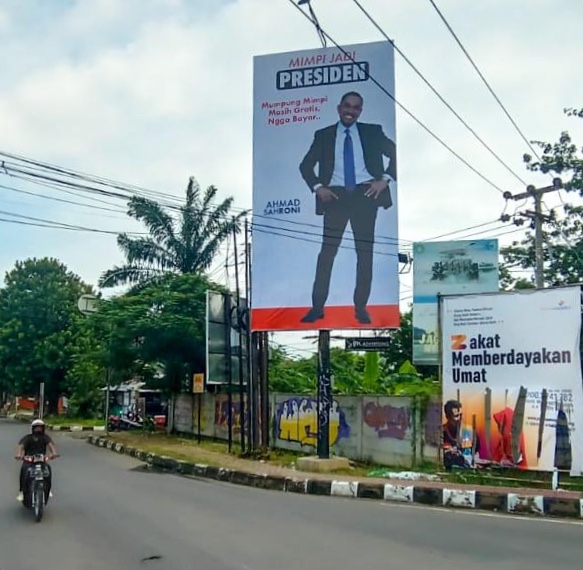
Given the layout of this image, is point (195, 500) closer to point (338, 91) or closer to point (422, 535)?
point (422, 535)

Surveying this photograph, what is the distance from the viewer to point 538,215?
22.0m

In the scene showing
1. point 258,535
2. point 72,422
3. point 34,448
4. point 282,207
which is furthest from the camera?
point 72,422

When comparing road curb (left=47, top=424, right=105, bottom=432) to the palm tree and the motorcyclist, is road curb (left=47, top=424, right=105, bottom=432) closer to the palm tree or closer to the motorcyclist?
the palm tree

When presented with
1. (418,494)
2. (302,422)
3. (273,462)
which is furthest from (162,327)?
(418,494)

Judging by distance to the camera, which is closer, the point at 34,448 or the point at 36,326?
the point at 34,448

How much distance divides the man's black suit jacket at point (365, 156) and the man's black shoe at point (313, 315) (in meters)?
2.21

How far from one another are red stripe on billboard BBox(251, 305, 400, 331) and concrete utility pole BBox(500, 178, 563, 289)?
6.94 metres

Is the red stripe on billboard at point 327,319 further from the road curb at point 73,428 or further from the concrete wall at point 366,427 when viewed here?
the road curb at point 73,428

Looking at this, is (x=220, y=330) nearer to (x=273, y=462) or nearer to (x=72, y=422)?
(x=273, y=462)

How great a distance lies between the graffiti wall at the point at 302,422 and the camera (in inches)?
739

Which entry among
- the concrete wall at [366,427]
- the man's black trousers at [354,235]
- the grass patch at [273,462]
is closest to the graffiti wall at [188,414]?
the grass patch at [273,462]

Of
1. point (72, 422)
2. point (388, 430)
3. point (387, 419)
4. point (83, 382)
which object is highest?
point (83, 382)

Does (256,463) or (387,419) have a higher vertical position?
(387,419)

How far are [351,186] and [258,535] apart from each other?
32.4ft
